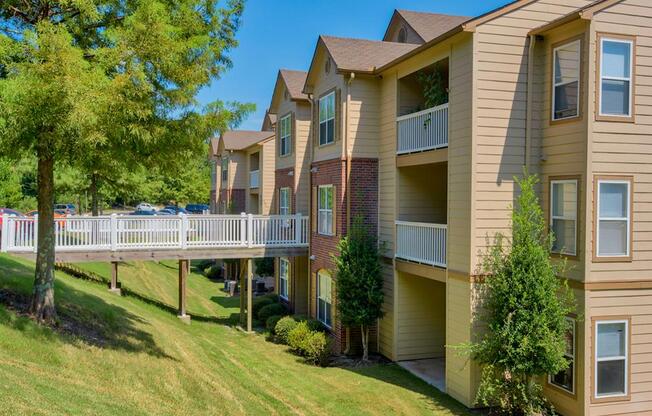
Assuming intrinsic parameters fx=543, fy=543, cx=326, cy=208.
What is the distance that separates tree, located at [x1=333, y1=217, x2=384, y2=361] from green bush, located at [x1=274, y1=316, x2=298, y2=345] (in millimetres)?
2589

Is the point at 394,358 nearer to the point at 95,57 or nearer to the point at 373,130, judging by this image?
the point at 373,130

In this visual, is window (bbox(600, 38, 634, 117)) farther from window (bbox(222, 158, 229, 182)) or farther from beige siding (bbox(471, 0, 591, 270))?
window (bbox(222, 158, 229, 182))

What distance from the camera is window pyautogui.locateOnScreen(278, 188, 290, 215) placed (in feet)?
80.1

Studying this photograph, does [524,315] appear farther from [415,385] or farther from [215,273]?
[215,273]

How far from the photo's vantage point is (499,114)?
12125 millimetres

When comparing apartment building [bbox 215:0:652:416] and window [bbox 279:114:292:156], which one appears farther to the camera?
window [bbox 279:114:292:156]

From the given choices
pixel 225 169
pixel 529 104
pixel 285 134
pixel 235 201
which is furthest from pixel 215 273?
pixel 529 104

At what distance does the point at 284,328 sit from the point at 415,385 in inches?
231

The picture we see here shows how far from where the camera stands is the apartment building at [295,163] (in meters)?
22.5

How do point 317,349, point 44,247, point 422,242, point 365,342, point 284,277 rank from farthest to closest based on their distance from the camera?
point 284,277
point 365,342
point 317,349
point 422,242
point 44,247

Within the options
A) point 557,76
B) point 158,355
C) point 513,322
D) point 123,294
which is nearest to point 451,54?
point 557,76

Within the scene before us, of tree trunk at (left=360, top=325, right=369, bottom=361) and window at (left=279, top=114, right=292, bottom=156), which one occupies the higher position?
window at (left=279, top=114, right=292, bottom=156)

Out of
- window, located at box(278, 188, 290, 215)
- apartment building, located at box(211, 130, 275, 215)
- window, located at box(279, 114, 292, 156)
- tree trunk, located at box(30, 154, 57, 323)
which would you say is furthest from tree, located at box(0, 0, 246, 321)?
apartment building, located at box(211, 130, 275, 215)

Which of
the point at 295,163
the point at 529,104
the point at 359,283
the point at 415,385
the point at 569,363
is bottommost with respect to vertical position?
the point at 415,385
